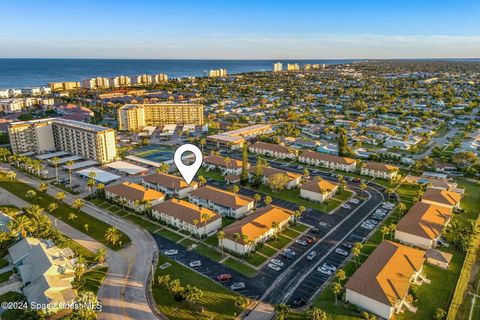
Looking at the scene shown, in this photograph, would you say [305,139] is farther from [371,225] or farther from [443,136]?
[371,225]

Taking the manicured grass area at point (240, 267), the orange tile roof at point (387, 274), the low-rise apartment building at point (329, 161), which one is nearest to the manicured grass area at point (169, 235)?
the manicured grass area at point (240, 267)

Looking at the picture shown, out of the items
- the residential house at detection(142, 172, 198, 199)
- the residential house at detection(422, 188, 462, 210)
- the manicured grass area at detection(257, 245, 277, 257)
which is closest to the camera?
the manicured grass area at detection(257, 245, 277, 257)

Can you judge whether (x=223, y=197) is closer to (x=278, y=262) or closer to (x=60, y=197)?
(x=278, y=262)

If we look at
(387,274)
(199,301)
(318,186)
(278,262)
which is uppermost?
(318,186)

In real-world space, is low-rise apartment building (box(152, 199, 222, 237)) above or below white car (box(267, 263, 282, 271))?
above

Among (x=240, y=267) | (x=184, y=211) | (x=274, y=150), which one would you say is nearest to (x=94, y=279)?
(x=184, y=211)

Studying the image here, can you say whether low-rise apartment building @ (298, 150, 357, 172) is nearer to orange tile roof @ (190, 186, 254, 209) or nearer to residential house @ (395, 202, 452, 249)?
residential house @ (395, 202, 452, 249)

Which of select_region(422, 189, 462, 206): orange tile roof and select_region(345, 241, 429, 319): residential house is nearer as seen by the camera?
select_region(345, 241, 429, 319): residential house

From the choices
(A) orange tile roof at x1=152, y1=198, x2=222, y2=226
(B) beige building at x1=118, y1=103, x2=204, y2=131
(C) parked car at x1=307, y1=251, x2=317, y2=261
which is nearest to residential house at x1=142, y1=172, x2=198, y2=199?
(A) orange tile roof at x1=152, y1=198, x2=222, y2=226
